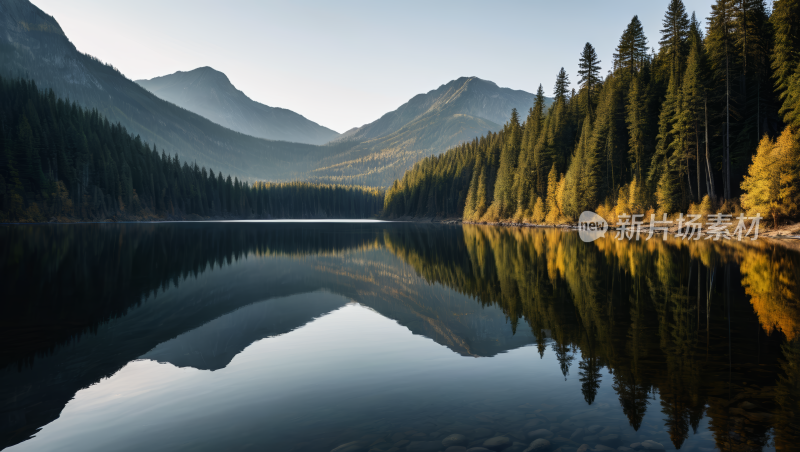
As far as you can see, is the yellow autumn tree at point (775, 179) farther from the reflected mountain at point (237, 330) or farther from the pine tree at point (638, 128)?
the reflected mountain at point (237, 330)

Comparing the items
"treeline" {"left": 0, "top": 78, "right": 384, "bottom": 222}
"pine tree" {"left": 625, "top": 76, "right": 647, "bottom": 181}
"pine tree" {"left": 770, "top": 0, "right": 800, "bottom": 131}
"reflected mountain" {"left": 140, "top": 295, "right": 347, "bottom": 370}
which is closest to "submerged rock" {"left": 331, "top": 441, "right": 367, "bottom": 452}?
"reflected mountain" {"left": 140, "top": 295, "right": 347, "bottom": 370}

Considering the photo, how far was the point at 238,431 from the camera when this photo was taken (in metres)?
6.95

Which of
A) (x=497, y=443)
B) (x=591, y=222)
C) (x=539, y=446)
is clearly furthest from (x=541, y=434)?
(x=591, y=222)

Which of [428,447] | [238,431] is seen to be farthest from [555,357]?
[238,431]

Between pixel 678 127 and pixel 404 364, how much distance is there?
64026 millimetres

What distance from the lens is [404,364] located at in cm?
1071

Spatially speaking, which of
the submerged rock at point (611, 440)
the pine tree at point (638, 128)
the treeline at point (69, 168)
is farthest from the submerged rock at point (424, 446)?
the treeline at point (69, 168)

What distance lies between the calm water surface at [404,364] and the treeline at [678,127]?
41.7 m

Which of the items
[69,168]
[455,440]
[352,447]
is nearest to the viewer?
[352,447]

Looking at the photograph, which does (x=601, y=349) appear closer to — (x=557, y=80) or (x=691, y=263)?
(x=691, y=263)

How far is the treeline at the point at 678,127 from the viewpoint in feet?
167

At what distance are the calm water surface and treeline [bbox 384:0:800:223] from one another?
41.7 metres

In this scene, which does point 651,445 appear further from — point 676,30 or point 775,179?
point 676,30

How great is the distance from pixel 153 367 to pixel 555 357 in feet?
32.0
